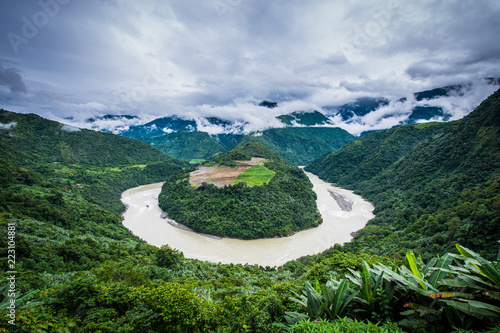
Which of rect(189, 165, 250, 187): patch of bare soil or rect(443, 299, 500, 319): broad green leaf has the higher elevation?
rect(189, 165, 250, 187): patch of bare soil

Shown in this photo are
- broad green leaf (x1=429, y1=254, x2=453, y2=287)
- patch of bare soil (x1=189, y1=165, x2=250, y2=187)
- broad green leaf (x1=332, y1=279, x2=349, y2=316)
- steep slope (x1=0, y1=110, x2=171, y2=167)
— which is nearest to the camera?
broad green leaf (x1=429, y1=254, x2=453, y2=287)

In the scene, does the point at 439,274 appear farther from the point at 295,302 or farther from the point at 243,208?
the point at 243,208

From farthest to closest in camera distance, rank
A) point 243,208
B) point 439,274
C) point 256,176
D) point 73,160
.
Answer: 1. point 73,160
2. point 256,176
3. point 243,208
4. point 439,274

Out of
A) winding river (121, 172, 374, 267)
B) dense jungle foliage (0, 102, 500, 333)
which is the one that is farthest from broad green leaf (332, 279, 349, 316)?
winding river (121, 172, 374, 267)

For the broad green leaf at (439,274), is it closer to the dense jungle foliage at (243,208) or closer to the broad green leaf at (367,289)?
the broad green leaf at (367,289)

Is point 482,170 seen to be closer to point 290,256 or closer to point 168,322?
point 290,256

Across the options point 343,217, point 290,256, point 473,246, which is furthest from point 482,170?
point 290,256

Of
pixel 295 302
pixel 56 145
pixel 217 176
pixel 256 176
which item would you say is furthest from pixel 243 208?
pixel 56 145

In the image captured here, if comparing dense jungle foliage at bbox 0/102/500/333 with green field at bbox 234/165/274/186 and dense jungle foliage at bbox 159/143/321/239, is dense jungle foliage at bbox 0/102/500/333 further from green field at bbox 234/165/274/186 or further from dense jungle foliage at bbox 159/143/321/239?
green field at bbox 234/165/274/186
